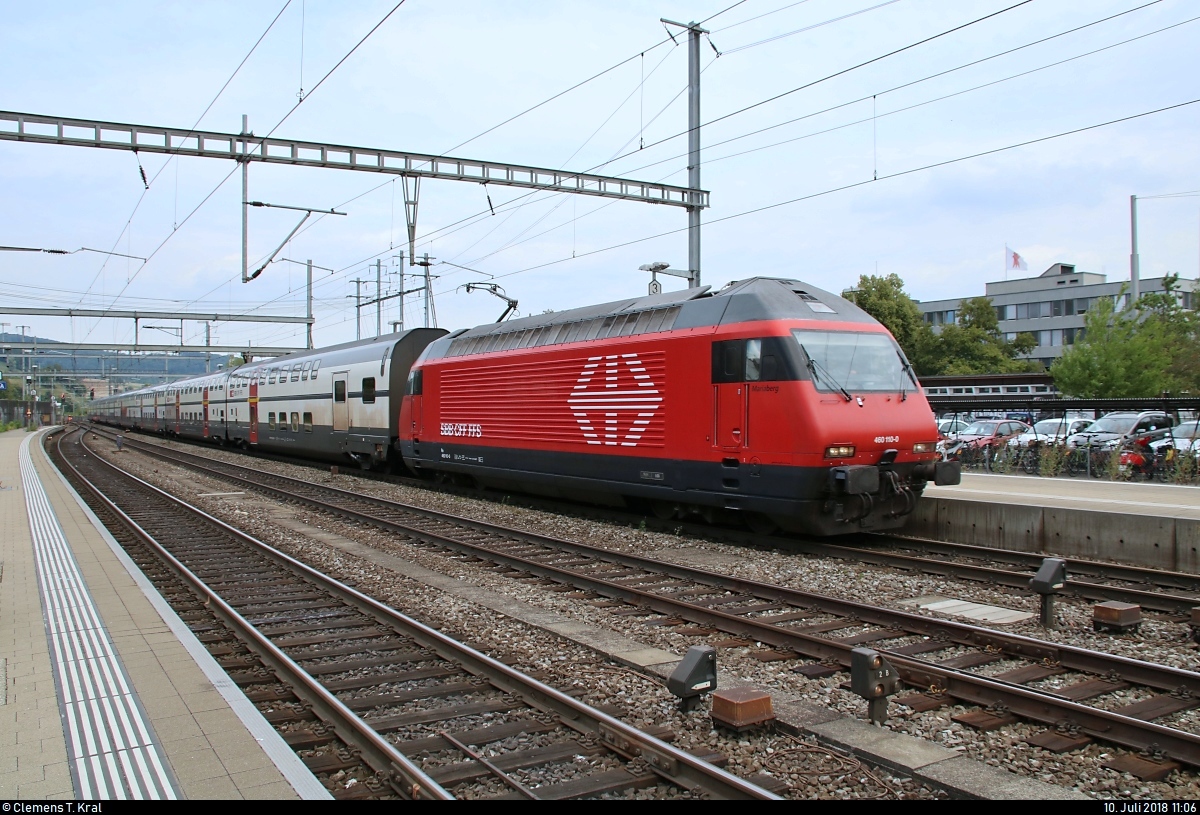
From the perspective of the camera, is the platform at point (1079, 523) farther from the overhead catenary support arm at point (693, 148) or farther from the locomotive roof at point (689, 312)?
the overhead catenary support arm at point (693, 148)

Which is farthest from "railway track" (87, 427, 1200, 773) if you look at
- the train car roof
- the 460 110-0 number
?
the train car roof

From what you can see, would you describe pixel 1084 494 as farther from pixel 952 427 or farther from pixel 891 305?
pixel 891 305

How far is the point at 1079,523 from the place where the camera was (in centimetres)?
1140

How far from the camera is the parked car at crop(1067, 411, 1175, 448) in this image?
23.0m

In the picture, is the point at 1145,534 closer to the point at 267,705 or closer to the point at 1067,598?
the point at 1067,598

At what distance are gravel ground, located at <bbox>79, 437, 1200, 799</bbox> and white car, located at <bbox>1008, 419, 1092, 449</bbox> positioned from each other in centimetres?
1463

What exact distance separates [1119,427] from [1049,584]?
19496 mm

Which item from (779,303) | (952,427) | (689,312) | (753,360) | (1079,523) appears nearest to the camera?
(753,360)

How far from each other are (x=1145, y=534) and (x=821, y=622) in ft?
17.9

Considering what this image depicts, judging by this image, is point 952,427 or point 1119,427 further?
point 952,427

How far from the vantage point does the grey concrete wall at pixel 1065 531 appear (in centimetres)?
1038

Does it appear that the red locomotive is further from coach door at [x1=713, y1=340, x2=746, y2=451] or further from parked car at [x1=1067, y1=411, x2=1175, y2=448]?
parked car at [x1=1067, y1=411, x2=1175, y2=448]

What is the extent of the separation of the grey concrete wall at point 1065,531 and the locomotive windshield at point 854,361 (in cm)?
226

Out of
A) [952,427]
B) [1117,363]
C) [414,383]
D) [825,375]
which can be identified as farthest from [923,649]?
[1117,363]
